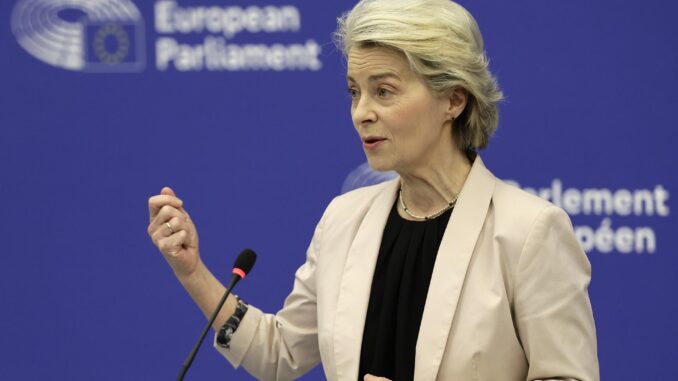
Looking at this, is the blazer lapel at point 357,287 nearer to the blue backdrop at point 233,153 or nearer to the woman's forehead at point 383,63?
the woman's forehead at point 383,63

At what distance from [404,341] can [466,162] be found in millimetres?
367

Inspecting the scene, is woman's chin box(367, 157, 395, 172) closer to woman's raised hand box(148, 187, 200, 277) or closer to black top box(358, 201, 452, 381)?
black top box(358, 201, 452, 381)

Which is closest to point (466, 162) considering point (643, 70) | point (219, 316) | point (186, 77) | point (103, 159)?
point (219, 316)

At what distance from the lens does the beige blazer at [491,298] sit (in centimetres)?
175

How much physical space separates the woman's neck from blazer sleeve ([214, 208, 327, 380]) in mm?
223

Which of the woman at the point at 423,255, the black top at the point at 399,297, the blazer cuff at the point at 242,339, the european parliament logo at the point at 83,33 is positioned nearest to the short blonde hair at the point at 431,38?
the woman at the point at 423,255

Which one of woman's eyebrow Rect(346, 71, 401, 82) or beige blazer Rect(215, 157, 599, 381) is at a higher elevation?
woman's eyebrow Rect(346, 71, 401, 82)

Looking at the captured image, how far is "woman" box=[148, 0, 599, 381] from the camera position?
1765mm

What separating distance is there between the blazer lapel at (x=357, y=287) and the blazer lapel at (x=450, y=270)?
0.43 feet

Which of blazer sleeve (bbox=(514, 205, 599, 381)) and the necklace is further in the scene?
the necklace

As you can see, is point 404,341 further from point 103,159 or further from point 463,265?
point 103,159

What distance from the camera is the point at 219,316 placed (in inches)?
80.3

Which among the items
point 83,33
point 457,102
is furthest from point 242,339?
point 83,33

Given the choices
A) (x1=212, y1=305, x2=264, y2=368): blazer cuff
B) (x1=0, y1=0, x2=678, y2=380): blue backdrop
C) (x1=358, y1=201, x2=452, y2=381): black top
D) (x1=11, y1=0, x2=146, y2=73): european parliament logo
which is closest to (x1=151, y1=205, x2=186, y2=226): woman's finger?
(x1=212, y1=305, x2=264, y2=368): blazer cuff
